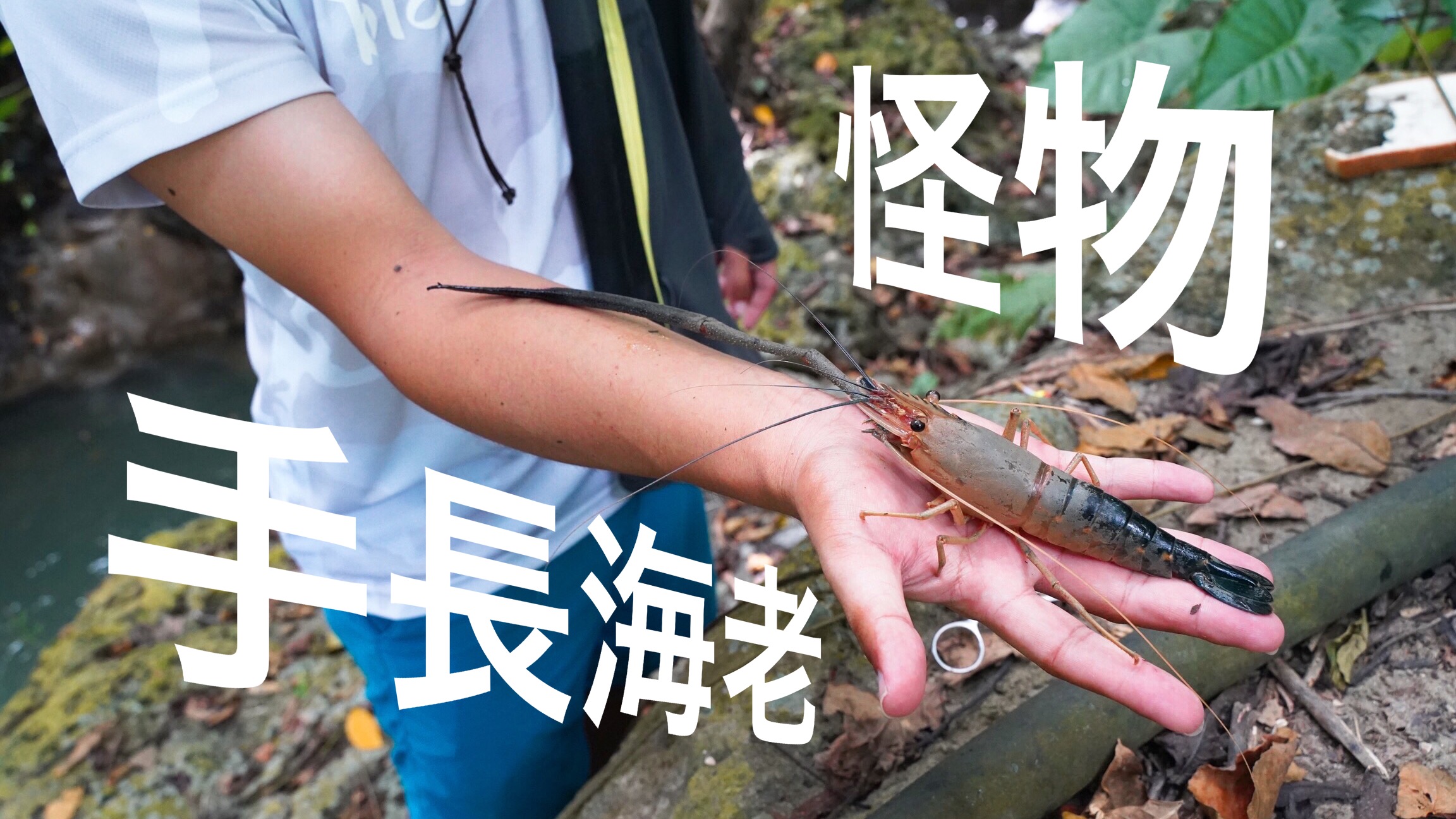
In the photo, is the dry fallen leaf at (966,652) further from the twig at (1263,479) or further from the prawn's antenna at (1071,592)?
the twig at (1263,479)

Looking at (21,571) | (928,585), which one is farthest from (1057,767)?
(21,571)

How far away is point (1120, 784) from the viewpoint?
2316mm

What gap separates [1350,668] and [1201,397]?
51.5 inches

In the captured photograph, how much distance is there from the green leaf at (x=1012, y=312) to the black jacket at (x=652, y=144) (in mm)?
2194

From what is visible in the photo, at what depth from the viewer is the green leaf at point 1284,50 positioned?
448cm

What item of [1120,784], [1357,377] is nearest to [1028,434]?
[1120,784]

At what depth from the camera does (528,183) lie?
255cm

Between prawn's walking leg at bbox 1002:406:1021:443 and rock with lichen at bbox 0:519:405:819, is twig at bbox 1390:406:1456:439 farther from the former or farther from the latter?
rock with lichen at bbox 0:519:405:819

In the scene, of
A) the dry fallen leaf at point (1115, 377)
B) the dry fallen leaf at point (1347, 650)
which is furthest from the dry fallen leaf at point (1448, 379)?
the dry fallen leaf at point (1347, 650)

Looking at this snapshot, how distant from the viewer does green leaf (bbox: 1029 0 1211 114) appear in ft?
17.0

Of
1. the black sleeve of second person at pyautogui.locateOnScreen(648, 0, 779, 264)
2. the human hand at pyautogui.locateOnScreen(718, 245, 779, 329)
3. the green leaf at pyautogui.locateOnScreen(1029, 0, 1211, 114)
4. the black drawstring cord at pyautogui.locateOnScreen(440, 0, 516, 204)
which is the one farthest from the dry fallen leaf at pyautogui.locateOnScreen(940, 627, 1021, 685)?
the green leaf at pyautogui.locateOnScreen(1029, 0, 1211, 114)

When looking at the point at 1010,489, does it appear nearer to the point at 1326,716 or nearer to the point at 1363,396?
the point at 1326,716

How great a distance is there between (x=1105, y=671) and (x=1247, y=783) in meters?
0.78

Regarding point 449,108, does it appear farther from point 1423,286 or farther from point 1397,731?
point 1423,286
